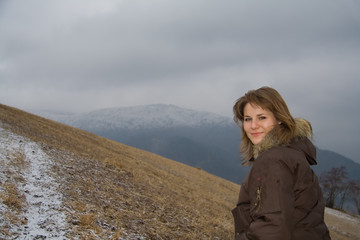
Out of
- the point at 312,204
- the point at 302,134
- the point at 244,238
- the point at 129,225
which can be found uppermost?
the point at 302,134

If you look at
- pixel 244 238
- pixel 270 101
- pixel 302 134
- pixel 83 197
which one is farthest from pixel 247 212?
pixel 83 197

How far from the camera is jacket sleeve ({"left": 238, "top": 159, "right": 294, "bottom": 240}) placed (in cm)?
293

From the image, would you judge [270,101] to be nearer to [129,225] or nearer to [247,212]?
[247,212]

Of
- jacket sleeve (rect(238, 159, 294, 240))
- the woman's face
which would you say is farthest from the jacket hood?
jacket sleeve (rect(238, 159, 294, 240))

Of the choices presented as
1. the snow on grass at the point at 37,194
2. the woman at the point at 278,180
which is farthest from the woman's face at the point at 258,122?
the snow on grass at the point at 37,194

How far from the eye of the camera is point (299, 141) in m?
3.60

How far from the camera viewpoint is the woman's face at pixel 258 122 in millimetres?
Result: 3859

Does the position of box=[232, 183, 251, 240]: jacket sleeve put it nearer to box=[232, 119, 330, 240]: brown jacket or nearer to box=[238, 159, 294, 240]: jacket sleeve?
box=[232, 119, 330, 240]: brown jacket

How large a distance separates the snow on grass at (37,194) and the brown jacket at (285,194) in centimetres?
566

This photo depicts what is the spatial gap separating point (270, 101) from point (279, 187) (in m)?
1.28

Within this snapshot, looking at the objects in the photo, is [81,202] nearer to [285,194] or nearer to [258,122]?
[258,122]

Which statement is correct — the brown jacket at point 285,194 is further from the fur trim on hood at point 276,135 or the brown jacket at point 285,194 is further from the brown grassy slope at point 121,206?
the brown grassy slope at point 121,206

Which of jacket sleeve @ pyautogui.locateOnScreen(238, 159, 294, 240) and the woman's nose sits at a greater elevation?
the woman's nose

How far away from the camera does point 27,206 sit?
309 inches
